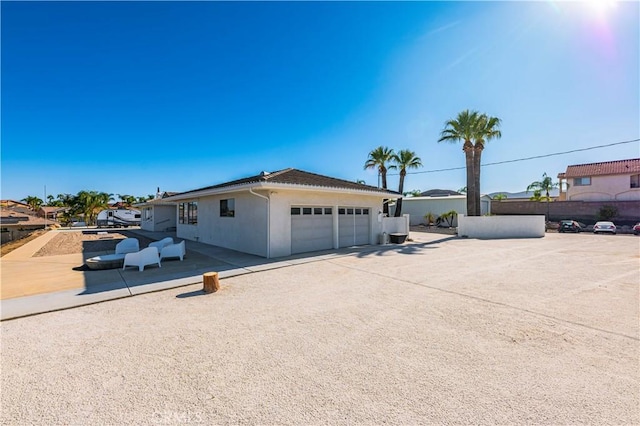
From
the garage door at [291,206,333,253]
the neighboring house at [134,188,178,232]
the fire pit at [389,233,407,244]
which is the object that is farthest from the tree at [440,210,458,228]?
the neighboring house at [134,188,178,232]

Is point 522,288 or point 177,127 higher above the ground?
point 177,127

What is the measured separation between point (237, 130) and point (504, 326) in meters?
19.7

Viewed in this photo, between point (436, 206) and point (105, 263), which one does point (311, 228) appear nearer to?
point (105, 263)

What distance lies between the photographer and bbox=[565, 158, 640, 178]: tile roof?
28.5 metres

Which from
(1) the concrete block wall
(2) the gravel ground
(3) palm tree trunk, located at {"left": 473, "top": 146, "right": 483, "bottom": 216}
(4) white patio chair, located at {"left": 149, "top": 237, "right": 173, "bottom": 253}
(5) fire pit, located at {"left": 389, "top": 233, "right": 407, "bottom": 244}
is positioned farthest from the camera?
(1) the concrete block wall

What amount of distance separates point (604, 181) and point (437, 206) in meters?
18.7

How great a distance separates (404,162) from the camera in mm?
27984

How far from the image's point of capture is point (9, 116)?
1429 centimetres

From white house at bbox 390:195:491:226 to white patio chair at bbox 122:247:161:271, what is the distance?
27.5 meters

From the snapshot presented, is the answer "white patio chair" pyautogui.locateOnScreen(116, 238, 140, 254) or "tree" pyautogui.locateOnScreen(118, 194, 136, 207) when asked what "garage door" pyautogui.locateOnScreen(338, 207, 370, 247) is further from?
"tree" pyautogui.locateOnScreen(118, 194, 136, 207)

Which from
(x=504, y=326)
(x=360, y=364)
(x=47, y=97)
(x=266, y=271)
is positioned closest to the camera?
(x=360, y=364)

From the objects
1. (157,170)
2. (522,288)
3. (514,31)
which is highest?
(514,31)

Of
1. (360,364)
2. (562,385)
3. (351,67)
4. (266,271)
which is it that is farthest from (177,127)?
(562,385)

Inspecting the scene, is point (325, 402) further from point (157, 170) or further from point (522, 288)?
point (157, 170)
